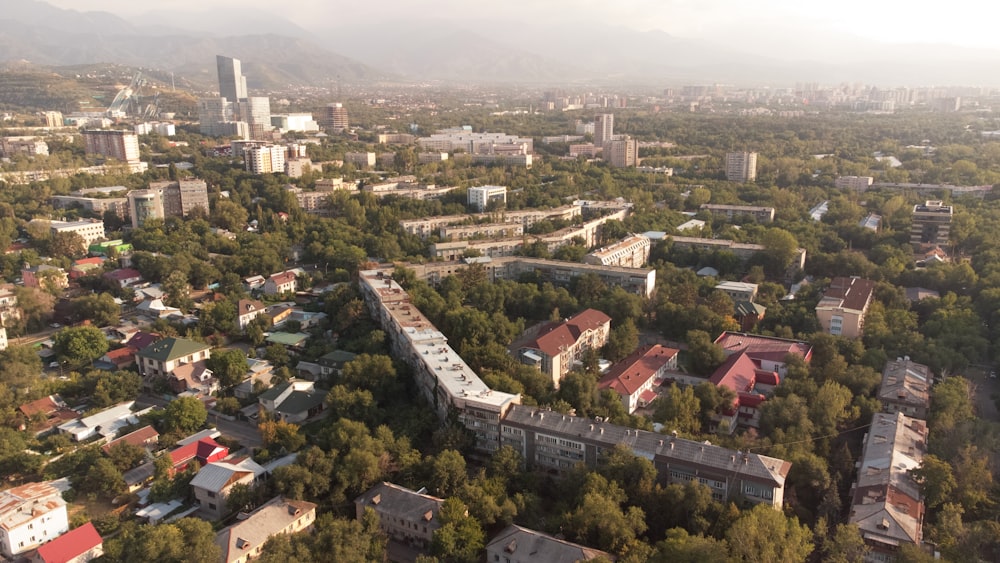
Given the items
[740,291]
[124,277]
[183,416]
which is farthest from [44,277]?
[740,291]

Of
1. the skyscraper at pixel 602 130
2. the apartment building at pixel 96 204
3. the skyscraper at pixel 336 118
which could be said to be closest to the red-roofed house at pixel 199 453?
the apartment building at pixel 96 204

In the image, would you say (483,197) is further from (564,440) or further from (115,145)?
(115,145)

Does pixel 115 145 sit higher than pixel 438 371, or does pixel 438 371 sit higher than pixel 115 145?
pixel 115 145

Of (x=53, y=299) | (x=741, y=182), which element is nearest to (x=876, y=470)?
(x=53, y=299)

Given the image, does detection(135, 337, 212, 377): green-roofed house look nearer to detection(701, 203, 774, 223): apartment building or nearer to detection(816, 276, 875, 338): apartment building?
detection(816, 276, 875, 338): apartment building

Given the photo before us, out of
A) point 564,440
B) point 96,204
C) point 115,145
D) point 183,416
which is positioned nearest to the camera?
point 564,440

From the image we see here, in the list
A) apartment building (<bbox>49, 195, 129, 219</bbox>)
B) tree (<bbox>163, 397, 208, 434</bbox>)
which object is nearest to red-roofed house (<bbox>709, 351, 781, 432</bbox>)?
tree (<bbox>163, 397, 208, 434</bbox>)

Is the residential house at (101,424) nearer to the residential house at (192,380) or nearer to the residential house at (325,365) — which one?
the residential house at (192,380)

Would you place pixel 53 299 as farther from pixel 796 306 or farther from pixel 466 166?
pixel 466 166
